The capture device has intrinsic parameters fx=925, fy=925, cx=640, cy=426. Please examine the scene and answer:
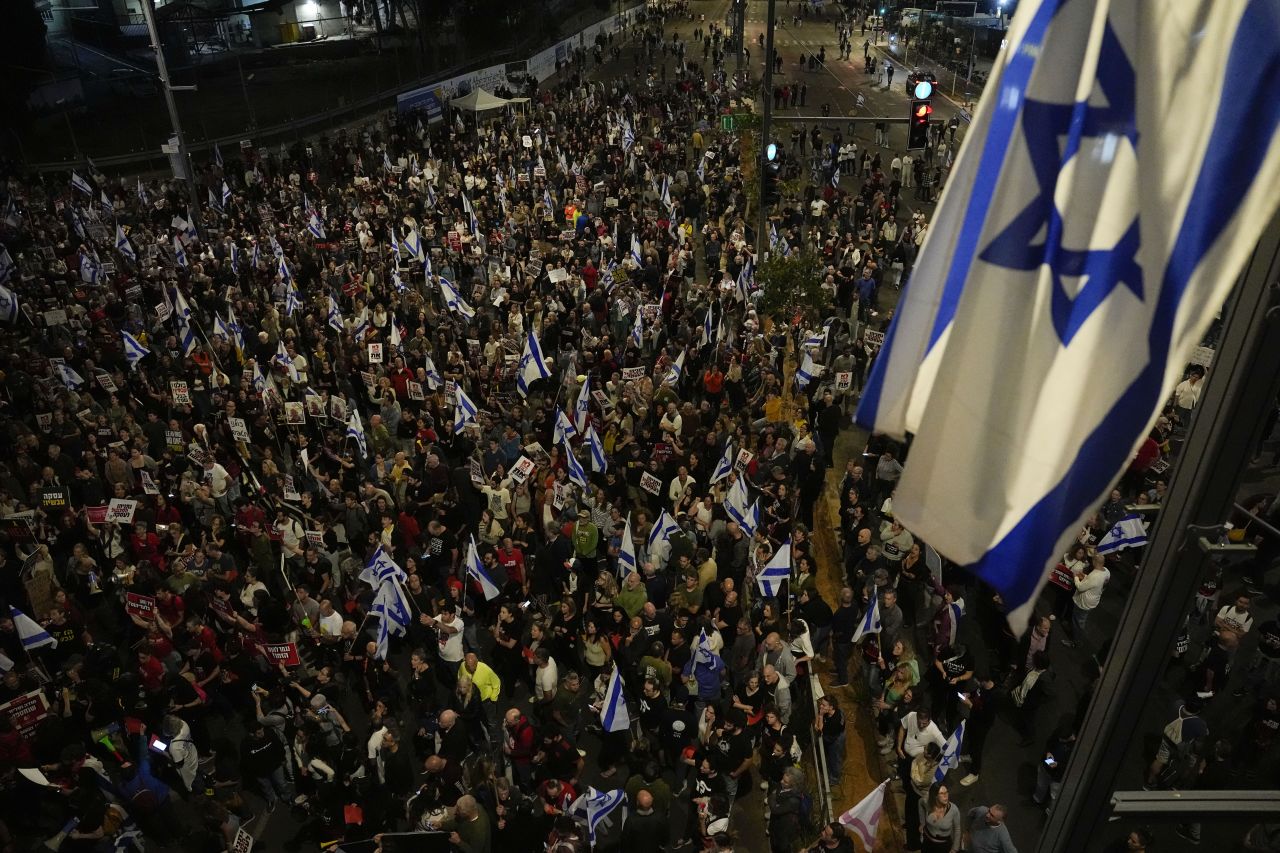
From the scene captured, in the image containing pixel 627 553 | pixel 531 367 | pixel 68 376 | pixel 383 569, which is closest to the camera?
pixel 383 569

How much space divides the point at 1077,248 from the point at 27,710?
1121 cm

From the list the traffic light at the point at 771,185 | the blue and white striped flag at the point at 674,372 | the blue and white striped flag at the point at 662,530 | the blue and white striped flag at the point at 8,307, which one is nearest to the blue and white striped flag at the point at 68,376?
the blue and white striped flag at the point at 8,307

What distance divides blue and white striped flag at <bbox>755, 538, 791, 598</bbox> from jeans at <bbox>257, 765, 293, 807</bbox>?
6024mm

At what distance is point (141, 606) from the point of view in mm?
11484

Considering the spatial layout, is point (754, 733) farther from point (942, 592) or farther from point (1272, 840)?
point (1272, 840)

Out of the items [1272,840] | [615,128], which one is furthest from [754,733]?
[615,128]

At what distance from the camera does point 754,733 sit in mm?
10094

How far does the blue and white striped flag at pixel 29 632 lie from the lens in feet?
35.6

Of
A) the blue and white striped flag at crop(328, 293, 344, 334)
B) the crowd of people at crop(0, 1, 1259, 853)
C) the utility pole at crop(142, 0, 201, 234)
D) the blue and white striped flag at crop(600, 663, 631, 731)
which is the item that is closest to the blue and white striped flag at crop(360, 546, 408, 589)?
the crowd of people at crop(0, 1, 1259, 853)

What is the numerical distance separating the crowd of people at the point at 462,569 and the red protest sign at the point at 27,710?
27 mm

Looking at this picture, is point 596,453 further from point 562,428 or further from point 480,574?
point 480,574

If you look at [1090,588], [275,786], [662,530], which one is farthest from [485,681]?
[1090,588]

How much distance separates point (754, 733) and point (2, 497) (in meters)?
11.8

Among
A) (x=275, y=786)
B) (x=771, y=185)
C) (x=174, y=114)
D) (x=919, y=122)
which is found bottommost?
(x=275, y=786)
